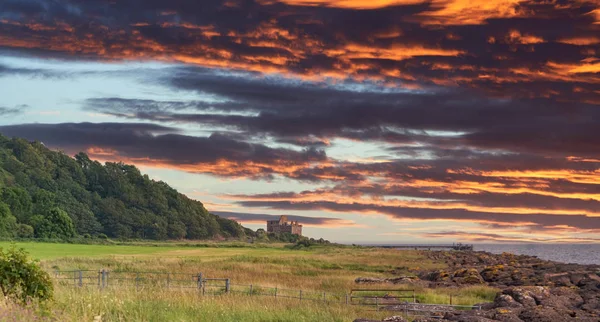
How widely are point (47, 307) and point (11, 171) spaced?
193561mm

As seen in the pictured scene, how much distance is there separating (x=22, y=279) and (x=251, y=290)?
2026cm

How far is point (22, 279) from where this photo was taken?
20.6 meters

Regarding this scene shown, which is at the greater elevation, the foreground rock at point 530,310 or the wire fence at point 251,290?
the foreground rock at point 530,310

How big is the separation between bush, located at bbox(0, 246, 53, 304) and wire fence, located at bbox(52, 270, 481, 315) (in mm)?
6689

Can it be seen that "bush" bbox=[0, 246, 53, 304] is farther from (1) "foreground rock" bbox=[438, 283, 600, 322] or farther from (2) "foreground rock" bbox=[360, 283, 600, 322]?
(1) "foreground rock" bbox=[438, 283, 600, 322]

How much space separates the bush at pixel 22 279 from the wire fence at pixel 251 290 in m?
6.69

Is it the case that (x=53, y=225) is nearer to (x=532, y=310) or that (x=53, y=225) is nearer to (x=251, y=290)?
(x=251, y=290)

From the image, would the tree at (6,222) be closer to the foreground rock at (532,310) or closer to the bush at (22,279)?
the bush at (22,279)

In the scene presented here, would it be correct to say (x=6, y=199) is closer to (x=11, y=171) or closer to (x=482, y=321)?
(x=11, y=171)

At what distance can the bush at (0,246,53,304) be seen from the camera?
800 inches

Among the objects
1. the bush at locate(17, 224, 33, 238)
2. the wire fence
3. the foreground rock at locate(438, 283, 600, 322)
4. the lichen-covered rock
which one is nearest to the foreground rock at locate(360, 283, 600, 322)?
the foreground rock at locate(438, 283, 600, 322)

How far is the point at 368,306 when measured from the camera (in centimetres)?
3806

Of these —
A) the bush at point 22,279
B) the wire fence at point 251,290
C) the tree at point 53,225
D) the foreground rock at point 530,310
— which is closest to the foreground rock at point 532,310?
the foreground rock at point 530,310

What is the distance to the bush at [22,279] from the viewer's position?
66.6 ft
